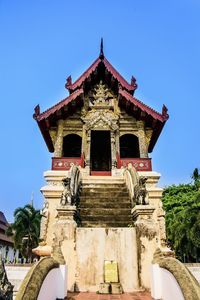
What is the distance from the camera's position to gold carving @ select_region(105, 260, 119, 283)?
20.5ft

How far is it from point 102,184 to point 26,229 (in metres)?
22.5

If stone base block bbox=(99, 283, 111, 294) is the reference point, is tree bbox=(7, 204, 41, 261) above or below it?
above

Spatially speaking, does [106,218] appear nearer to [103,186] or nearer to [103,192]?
[103,192]

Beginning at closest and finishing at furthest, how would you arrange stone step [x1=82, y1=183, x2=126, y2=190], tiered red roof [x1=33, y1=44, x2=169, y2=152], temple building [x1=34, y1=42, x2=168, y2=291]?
temple building [x1=34, y1=42, x2=168, y2=291] < stone step [x1=82, y1=183, x2=126, y2=190] < tiered red roof [x1=33, y1=44, x2=169, y2=152]

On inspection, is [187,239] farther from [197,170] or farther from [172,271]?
[172,271]

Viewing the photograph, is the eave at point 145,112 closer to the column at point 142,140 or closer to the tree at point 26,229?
the column at point 142,140

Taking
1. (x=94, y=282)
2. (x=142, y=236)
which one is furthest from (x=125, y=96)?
(x=94, y=282)

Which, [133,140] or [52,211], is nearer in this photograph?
[52,211]

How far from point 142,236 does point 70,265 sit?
5.67 feet

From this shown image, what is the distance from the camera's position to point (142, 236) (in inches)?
269

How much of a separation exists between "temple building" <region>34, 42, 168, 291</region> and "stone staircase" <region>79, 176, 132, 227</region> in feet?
0.09

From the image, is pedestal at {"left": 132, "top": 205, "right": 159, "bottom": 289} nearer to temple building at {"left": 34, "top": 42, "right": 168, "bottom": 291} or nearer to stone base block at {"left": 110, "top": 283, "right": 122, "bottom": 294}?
temple building at {"left": 34, "top": 42, "right": 168, "bottom": 291}

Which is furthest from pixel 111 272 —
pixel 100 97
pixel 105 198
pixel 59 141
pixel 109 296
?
pixel 100 97

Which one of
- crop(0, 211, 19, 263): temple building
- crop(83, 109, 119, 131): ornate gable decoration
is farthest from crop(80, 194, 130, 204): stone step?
crop(0, 211, 19, 263): temple building
